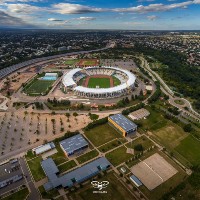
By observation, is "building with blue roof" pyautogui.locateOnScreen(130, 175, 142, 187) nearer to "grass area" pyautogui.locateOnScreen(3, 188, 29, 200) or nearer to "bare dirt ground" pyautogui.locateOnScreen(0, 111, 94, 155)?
"grass area" pyautogui.locateOnScreen(3, 188, 29, 200)

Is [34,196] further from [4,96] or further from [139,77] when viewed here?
[139,77]

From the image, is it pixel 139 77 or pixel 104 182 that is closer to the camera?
pixel 104 182

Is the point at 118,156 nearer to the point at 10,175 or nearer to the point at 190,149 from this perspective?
the point at 190,149

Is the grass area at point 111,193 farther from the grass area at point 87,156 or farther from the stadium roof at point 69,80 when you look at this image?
the stadium roof at point 69,80

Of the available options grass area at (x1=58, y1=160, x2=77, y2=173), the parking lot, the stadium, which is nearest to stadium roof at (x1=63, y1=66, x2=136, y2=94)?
the stadium

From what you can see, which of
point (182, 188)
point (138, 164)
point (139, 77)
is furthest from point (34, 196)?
point (139, 77)

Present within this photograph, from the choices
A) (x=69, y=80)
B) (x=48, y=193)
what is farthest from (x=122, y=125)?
(x=69, y=80)
